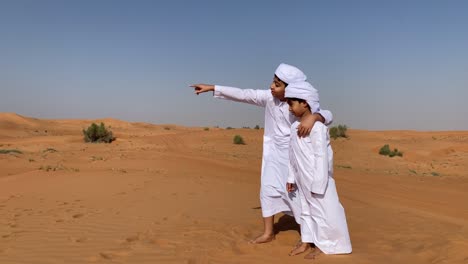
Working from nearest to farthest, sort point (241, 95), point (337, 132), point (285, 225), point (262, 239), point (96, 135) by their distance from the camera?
1. point (262, 239)
2. point (241, 95)
3. point (285, 225)
4. point (96, 135)
5. point (337, 132)

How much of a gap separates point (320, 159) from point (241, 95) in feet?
4.71

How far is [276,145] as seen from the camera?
4.80m

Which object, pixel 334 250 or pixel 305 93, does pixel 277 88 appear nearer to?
pixel 305 93

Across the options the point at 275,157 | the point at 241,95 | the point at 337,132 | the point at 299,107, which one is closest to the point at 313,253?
the point at 275,157

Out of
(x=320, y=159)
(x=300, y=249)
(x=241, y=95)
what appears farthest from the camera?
(x=241, y=95)

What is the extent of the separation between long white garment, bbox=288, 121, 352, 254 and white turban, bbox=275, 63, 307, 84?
1.77ft

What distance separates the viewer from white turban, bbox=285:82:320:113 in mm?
4090

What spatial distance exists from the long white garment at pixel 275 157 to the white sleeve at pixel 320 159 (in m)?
0.63

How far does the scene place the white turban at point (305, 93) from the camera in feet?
13.4

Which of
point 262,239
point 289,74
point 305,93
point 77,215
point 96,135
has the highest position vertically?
point 289,74

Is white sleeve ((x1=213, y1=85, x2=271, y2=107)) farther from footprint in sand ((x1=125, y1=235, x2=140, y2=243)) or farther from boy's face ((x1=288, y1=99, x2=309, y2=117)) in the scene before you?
footprint in sand ((x1=125, y1=235, x2=140, y2=243))

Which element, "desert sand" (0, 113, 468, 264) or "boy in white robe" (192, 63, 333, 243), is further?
"boy in white robe" (192, 63, 333, 243)

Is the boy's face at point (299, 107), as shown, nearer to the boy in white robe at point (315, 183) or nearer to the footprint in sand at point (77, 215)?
the boy in white robe at point (315, 183)

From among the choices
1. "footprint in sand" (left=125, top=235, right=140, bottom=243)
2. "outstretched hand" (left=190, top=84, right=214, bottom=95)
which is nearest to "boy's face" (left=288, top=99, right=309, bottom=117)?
"outstretched hand" (left=190, top=84, right=214, bottom=95)
